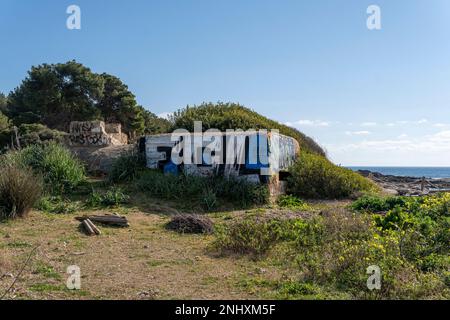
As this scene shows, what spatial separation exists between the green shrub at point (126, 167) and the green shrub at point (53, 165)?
845 mm

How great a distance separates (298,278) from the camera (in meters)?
4.94

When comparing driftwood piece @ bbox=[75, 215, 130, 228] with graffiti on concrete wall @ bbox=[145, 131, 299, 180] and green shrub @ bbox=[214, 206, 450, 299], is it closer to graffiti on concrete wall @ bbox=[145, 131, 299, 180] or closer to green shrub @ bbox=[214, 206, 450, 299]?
green shrub @ bbox=[214, 206, 450, 299]

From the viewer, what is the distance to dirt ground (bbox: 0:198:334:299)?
177 inches

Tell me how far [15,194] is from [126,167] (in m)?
4.31

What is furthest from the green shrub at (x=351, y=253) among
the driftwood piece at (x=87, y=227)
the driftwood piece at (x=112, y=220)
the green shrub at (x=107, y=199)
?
the green shrub at (x=107, y=199)

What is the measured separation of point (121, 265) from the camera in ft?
18.2

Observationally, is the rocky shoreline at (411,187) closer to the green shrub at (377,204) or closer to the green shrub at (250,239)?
the green shrub at (377,204)

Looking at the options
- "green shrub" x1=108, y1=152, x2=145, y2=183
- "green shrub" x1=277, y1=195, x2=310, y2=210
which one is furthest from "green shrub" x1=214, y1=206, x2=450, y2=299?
"green shrub" x1=108, y1=152, x2=145, y2=183

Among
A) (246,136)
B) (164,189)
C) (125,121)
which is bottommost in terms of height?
(164,189)

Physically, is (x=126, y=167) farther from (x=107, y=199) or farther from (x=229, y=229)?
(x=229, y=229)

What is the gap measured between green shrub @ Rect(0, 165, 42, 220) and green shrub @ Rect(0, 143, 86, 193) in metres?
2.12
